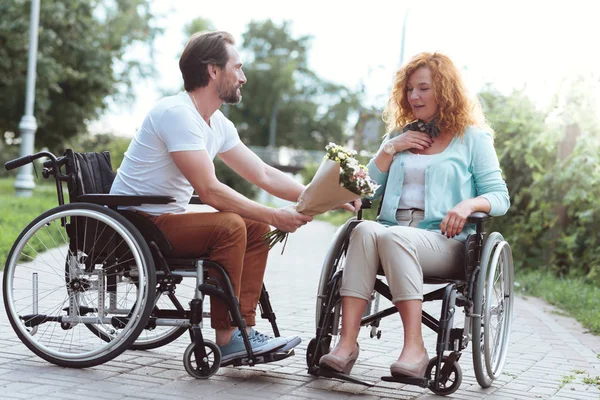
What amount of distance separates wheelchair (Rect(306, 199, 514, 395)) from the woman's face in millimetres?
626

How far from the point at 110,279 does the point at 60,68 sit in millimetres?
20407

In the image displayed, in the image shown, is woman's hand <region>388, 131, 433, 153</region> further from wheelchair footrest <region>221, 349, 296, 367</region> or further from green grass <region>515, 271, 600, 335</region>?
green grass <region>515, 271, 600, 335</region>

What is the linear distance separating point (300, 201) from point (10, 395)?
147cm

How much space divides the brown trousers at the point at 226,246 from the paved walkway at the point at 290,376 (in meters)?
0.34

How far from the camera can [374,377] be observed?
4418 mm

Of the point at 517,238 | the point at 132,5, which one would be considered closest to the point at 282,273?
the point at 517,238

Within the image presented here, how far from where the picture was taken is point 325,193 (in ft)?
13.5

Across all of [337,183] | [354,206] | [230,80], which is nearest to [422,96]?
[354,206]

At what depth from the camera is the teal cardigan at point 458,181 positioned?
14.6 ft

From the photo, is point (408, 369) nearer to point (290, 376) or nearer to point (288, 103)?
point (290, 376)

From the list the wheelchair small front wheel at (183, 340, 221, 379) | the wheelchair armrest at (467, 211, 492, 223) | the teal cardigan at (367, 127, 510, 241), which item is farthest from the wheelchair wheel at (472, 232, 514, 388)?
the wheelchair small front wheel at (183, 340, 221, 379)

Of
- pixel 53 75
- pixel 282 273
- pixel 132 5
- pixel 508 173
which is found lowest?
pixel 282 273

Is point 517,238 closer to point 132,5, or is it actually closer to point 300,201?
point 300,201

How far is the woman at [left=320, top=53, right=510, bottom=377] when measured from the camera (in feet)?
13.3
